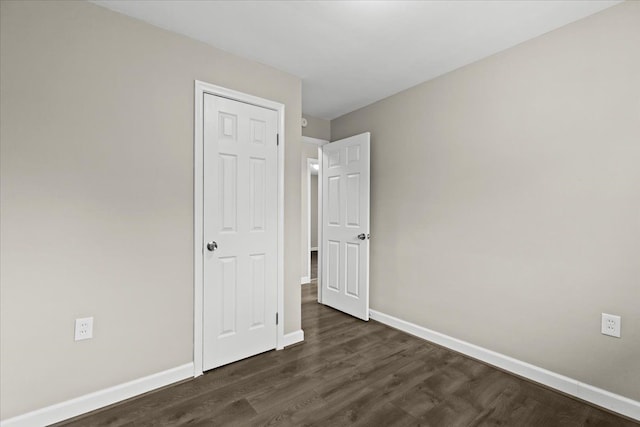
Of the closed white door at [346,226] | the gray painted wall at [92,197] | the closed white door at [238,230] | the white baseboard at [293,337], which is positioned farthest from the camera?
the closed white door at [346,226]

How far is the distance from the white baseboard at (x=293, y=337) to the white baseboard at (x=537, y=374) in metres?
1.09

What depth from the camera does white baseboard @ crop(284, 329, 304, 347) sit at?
265cm

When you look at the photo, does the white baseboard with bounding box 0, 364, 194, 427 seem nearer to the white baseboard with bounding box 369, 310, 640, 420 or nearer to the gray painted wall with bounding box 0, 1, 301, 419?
the gray painted wall with bounding box 0, 1, 301, 419

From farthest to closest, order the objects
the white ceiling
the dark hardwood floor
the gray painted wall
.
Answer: the white ceiling, the dark hardwood floor, the gray painted wall

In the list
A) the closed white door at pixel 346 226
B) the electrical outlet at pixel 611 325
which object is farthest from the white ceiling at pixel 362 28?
the electrical outlet at pixel 611 325

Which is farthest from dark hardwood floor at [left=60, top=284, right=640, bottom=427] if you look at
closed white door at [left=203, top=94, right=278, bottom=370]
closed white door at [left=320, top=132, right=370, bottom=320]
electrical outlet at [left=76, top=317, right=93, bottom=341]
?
closed white door at [left=320, top=132, right=370, bottom=320]

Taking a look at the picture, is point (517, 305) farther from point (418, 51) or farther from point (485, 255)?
point (418, 51)

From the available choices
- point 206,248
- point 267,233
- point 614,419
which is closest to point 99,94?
point 206,248

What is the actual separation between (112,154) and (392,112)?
2.63 metres

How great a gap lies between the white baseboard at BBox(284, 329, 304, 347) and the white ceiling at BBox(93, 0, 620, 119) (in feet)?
8.05

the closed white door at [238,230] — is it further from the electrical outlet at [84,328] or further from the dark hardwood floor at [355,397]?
the electrical outlet at [84,328]

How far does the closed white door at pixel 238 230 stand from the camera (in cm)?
224

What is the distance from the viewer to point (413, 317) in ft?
9.69

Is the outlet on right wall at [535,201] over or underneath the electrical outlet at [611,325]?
over
